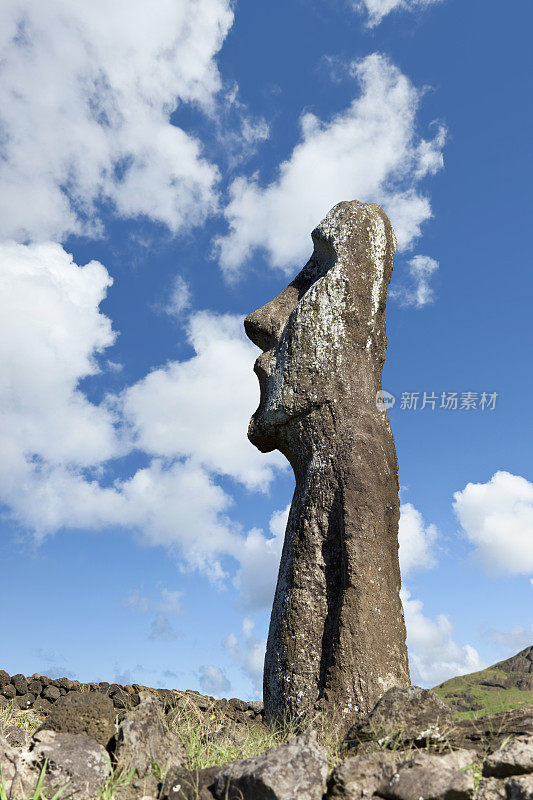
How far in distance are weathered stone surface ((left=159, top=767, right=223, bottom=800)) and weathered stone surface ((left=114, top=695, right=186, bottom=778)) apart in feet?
1.32

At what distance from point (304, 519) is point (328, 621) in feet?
3.77

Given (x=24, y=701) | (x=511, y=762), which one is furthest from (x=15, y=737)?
(x=24, y=701)

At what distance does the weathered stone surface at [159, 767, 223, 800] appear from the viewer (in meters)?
4.52

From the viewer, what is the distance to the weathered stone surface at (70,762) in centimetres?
483

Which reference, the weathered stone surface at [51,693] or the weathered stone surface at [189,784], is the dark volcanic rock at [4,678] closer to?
the weathered stone surface at [51,693]

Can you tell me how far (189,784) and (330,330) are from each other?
5.54m

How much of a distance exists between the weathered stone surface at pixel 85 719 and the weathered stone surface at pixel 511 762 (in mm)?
2911

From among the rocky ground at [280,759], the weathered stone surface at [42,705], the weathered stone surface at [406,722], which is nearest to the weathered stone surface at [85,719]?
the rocky ground at [280,759]

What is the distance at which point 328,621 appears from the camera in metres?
7.66

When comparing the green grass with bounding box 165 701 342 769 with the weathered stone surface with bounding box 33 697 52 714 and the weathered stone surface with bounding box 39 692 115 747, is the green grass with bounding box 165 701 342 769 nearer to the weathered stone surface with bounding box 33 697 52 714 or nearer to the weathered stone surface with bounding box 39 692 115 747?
the weathered stone surface with bounding box 39 692 115 747

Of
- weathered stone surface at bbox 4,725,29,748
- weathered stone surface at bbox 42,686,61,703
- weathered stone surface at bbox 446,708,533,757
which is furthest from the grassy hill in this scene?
weathered stone surface at bbox 4,725,29,748

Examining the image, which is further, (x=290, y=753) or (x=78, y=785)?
(x=78, y=785)

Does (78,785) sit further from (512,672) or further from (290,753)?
(512,672)

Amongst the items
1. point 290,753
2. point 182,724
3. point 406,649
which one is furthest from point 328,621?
point 290,753
